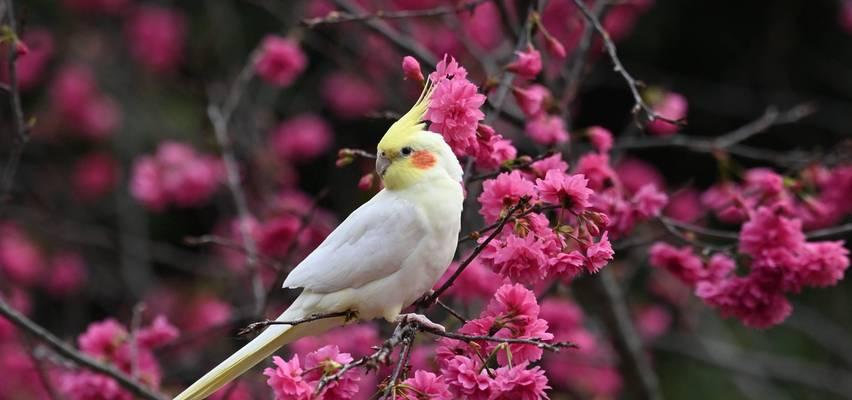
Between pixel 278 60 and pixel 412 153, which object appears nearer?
pixel 412 153

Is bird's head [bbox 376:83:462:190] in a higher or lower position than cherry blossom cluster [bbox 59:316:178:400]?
higher

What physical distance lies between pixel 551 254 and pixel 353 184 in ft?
10.1

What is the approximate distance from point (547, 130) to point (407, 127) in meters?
0.68

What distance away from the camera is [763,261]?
203 centimetres

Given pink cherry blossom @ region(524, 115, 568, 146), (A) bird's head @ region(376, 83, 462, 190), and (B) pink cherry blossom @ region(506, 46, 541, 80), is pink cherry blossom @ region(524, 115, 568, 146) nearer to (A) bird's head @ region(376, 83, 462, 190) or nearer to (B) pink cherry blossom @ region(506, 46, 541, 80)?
(B) pink cherry blossom @ region(506, 46, 541, 80)

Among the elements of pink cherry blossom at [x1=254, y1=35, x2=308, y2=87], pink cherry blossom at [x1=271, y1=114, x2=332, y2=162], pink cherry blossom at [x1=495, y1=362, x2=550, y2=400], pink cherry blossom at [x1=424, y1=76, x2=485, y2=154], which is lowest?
pink cherry blossom at [x1=495, y1=362, x2=550, y2=400]

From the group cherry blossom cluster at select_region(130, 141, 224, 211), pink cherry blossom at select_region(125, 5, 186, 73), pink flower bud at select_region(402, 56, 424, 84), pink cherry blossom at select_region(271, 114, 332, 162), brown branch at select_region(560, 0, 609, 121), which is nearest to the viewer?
pink flower bud at select_region(402, 56, 424, 84)

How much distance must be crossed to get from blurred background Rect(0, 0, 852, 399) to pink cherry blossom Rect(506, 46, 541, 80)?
2.10m

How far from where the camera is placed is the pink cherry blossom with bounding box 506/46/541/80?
2000mm

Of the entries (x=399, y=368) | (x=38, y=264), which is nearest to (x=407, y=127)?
(x=399, y=368)

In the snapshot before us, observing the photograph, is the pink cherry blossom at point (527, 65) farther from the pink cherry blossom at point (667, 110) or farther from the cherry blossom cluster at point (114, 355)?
Answer: the cherry blossom cluster at point (114, 355)

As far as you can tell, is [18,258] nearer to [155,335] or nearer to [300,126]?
[300,126]

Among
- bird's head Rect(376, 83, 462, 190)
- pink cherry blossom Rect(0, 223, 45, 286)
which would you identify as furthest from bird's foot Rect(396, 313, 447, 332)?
pink cherry blossom Rect(0, 223, 45, 286)

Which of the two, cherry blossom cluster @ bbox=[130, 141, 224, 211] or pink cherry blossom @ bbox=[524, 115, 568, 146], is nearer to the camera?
pink cherry blossom @ bbox=[524, 115, 568, 146]
